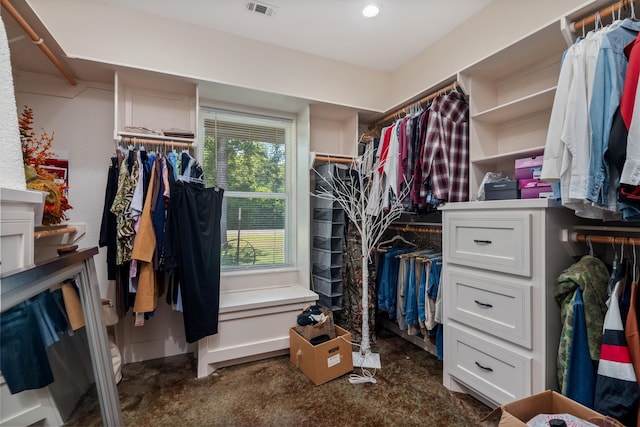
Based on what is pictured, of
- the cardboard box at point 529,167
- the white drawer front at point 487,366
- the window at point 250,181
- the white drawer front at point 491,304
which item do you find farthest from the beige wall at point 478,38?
the white drawer front at point 487,366

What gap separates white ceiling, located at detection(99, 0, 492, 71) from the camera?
84.7 inches

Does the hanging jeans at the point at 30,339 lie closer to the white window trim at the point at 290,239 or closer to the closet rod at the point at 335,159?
the white window trim at the point at 290,239

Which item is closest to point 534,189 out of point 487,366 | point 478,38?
point 487,366

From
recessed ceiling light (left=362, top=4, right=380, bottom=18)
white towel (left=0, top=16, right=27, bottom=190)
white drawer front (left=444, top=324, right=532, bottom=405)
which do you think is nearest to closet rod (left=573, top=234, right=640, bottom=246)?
white drawer front (left=444, top=324, right=532, bottom=405)

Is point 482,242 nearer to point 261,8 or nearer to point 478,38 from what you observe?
point 478,38

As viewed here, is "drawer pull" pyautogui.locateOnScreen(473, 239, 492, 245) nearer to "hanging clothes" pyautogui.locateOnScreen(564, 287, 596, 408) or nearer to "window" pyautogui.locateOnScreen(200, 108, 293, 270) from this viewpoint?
"hanging clothes" pyautogui.locateOnScreen(564, 287, 596, 408)

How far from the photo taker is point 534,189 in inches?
65.5

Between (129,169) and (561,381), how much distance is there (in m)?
2.79

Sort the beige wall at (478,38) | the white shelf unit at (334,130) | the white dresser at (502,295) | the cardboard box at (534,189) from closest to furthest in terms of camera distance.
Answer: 1. the white dresser at (502,295)
2. the cardboard box at (534,189)
3. the beige wall at (478,38)
4. the white shelf unit at (334,130)

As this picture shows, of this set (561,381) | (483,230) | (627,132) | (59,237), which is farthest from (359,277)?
(59,237)

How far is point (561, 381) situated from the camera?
141 centimetres

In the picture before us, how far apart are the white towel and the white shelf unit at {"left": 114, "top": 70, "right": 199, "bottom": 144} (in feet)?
3.81

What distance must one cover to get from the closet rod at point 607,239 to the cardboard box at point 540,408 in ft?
2.47

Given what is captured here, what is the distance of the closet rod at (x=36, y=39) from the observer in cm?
141
